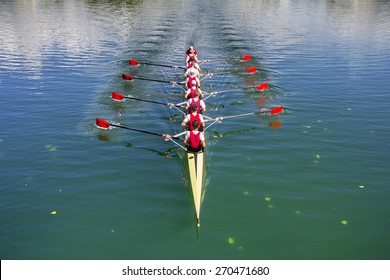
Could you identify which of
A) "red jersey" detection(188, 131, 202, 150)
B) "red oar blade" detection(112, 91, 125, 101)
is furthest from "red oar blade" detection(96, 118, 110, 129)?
"red jersey" detection(188, 131, 202, 150)

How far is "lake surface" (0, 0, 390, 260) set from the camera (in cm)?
1340

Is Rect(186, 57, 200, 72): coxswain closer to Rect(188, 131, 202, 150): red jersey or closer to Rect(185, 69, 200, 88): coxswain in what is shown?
Rect(185, 69, 200, 88): coxswain

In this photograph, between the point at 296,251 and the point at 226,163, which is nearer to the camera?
the point at 296,251

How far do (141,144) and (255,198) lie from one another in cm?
788

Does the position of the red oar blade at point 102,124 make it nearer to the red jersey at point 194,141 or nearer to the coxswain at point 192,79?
the red jersey at point 194,141

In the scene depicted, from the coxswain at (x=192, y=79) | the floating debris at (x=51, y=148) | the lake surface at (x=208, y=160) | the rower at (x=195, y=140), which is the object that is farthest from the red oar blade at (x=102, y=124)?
the coxswain at (x=192, y=79)

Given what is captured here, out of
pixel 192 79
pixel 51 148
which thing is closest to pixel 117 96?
pixel 192 79

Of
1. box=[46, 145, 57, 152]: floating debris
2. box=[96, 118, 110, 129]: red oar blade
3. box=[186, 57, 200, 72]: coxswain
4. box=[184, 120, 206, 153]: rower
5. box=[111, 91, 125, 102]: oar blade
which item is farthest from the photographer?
box=[186, 57, 200, 72]: coxswain

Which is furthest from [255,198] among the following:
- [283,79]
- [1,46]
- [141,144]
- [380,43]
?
[1,46]

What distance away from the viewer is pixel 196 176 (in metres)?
15.7

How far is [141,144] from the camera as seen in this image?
20641 mm

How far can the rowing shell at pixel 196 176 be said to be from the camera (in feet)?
47.4

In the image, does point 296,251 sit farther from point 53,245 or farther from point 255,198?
point 53,245

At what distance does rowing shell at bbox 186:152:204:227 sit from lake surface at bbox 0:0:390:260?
562 mm
